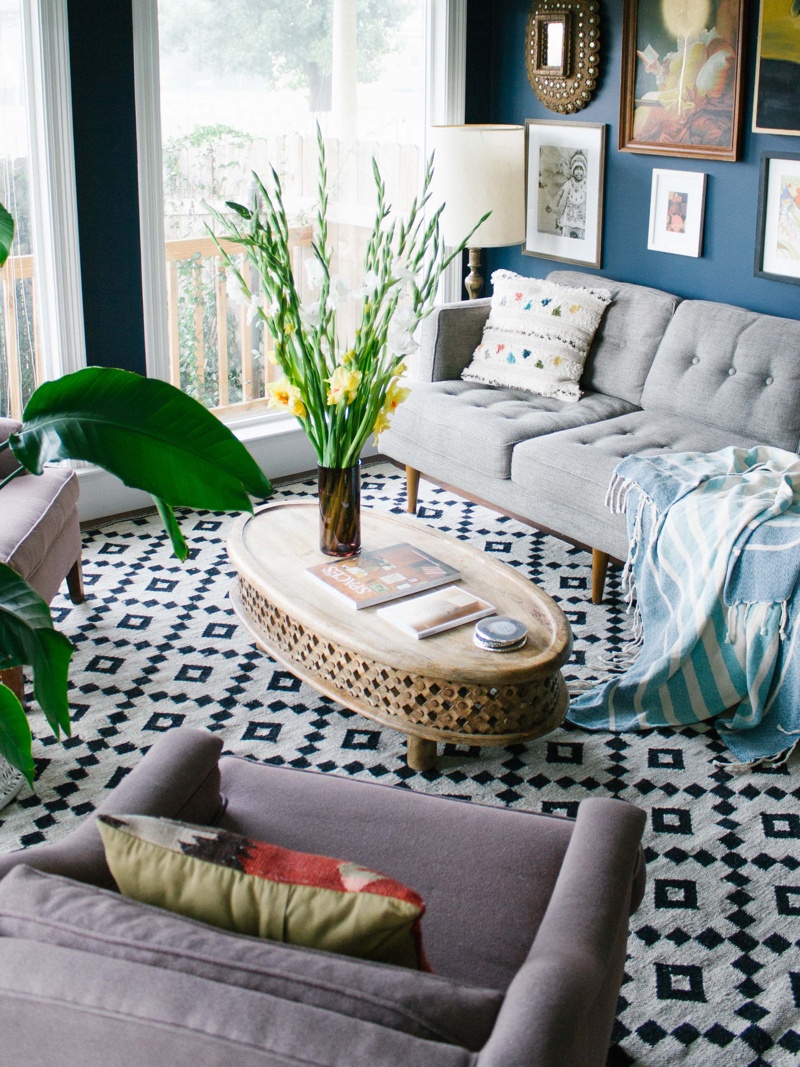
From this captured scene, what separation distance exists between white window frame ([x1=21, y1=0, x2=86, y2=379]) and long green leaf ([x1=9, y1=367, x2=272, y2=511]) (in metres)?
2.72

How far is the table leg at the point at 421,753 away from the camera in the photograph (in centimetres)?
277

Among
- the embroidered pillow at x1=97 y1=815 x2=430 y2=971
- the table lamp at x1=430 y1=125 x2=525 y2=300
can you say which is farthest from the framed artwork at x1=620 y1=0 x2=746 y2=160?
the embroidered pillow at x1=97 y1=815 x2=430 y2=971

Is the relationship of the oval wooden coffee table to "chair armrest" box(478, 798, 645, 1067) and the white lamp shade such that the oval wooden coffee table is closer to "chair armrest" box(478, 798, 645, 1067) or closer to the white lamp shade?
"chair armrest" box(478, 798, 645, 1067)

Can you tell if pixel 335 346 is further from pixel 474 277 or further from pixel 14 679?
pixel 474 277

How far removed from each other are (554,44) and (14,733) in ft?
13.0

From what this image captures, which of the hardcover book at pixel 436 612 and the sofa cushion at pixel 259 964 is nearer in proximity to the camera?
the sofa cushion at pixel 259 964

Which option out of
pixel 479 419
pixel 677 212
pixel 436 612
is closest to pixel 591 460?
pixel 479 419

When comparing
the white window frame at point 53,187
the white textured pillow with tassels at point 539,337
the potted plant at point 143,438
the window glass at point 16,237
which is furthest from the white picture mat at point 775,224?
the potted plant at point 143,438

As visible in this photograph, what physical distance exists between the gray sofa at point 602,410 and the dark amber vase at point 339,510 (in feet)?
2.80

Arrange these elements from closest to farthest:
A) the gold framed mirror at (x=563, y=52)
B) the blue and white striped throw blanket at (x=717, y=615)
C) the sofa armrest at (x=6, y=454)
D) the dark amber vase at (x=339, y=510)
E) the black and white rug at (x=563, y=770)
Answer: the black and white rug at (x=563, y=770) < the blue and white striped throw blanket at (x=717, y=615) < the dark amber vase at (x=339, y=510) < the sofa armrest at (x=6, y=454) < the gold framed mirror at (x=563, y=52)

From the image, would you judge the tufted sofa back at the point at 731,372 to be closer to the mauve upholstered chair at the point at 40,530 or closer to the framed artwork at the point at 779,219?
the framed artwork at the point at 779,219

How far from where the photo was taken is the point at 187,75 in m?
4.41

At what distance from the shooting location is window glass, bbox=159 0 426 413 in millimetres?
4453

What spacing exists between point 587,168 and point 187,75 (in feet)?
5.35
